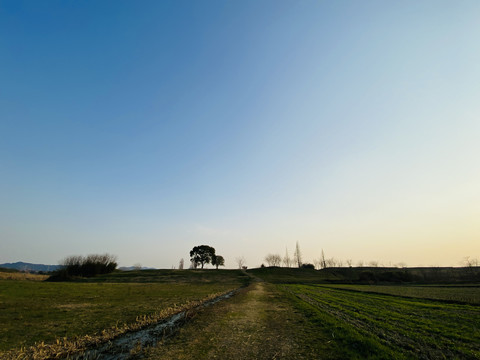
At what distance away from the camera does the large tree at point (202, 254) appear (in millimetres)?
157875

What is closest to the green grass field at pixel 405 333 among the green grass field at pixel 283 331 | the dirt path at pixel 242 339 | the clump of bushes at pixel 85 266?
the green grass field at pixel 283 331

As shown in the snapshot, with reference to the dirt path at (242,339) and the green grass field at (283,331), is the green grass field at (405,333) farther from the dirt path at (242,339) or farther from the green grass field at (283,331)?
the dirt path at (242,339)

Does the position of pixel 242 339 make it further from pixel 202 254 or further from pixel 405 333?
pixel 202 254

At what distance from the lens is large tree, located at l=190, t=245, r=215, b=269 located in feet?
518

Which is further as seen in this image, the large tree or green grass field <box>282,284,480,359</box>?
the large tree

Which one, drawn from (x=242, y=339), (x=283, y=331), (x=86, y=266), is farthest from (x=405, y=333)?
(x=86, y=266)

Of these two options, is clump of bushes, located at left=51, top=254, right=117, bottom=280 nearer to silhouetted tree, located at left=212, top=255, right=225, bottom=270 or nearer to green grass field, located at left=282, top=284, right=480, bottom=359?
silhouetted tree, located at left=212, top=255, right=225, bottom=270

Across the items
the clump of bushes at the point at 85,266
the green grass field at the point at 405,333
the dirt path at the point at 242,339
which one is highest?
the clump of bushes at the point at 85,266

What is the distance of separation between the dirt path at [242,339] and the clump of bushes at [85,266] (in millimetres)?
86350

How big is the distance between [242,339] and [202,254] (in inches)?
5853

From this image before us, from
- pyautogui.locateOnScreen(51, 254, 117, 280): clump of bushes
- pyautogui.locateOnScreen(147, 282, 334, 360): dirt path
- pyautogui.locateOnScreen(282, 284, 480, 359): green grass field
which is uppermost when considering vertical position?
pyautogui.locateOnScreen(51, 254, 117, 280): clump of bushes

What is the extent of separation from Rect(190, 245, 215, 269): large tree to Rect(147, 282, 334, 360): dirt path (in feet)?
457

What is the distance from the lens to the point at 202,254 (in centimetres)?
15800

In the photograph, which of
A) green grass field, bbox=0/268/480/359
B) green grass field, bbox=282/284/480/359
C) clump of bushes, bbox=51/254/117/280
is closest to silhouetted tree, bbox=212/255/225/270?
clump of bushes, bbox=51/254/117/280
